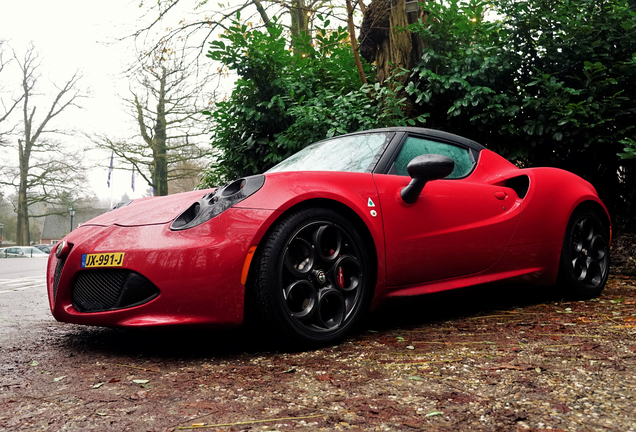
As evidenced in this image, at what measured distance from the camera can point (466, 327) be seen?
2971 millimetres

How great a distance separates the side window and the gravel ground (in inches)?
32.4

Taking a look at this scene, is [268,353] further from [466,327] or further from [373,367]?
[466,327]

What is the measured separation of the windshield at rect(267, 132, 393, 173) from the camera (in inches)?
123

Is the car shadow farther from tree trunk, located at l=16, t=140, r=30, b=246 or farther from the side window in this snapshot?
tree trunk, located at l=16, t=140, r=30, b=246

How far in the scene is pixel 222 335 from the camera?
117 inches

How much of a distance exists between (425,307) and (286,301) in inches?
66.2

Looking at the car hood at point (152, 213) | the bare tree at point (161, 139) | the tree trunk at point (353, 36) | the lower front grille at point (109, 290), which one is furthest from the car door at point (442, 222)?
the bare tree at point (161, 139)

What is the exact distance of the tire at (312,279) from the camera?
7.74 ft

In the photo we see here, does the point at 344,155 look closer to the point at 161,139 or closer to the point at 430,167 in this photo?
the point at 430,167

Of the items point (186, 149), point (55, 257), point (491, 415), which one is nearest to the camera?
point (491, 415)

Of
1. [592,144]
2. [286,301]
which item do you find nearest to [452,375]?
[286,301]

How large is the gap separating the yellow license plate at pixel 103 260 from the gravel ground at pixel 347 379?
1.49 ft

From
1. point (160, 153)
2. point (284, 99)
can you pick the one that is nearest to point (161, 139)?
point (160, 153)

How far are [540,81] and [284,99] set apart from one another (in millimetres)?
3178
